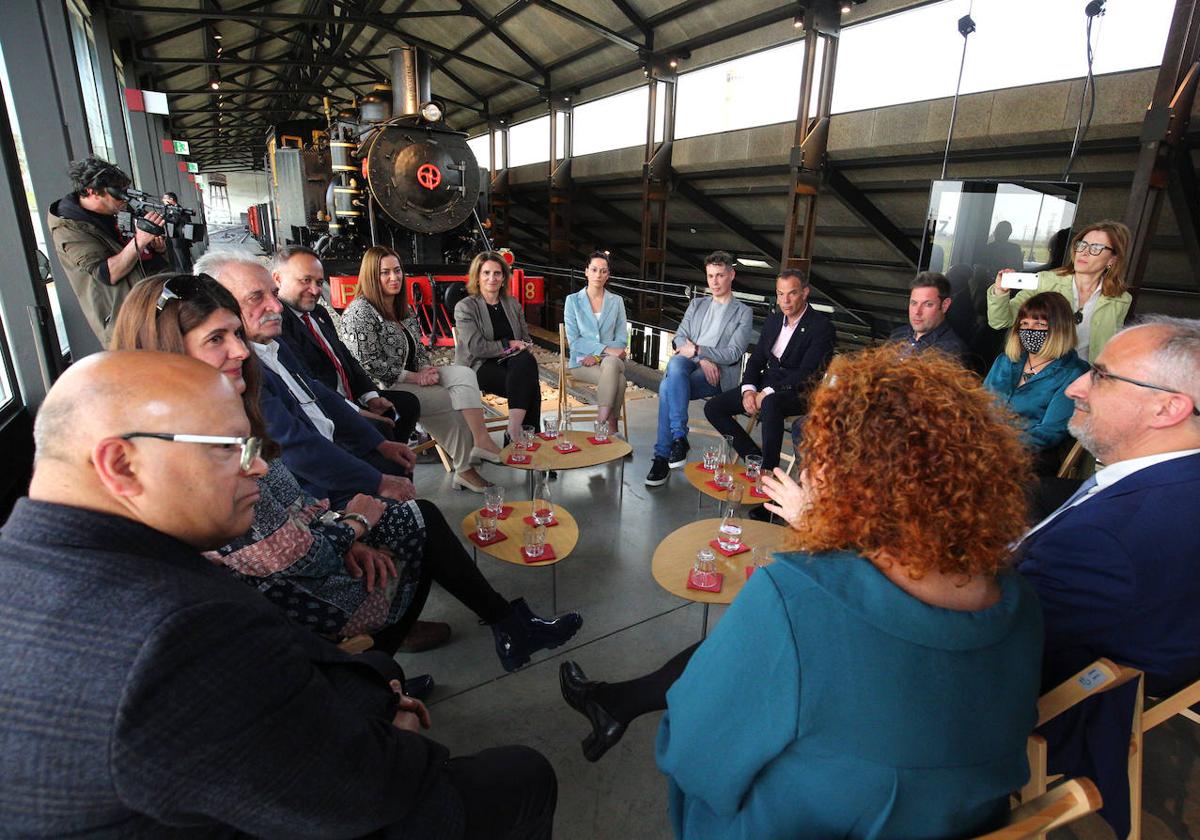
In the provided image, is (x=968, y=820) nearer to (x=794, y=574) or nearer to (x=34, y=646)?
(x=794, y=574)

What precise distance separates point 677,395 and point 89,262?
9.79 ft

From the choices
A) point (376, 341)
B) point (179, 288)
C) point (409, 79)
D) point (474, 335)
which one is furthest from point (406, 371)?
point (409, 79)

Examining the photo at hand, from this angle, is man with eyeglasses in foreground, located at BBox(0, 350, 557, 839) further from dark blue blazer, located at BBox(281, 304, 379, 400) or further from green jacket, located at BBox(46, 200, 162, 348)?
green jacket, located at BBox(46, 200, 162, 348)

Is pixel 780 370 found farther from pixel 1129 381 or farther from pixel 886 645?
pixel 886 645

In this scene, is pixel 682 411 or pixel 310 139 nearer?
pixel 682 411

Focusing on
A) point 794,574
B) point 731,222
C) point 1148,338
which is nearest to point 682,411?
point 1148,338

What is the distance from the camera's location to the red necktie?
2.41m

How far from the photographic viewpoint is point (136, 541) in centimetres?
59

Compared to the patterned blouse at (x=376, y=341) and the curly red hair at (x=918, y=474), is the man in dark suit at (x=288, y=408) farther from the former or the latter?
the curly red hair at (x=918, y=474)

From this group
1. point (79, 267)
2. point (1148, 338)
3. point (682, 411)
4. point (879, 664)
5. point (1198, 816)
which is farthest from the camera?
point (682, 411)

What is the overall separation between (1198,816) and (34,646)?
7.40ft

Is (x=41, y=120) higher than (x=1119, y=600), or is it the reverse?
(x=41, y=120)

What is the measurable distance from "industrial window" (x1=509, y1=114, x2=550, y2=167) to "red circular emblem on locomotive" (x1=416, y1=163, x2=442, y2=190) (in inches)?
263

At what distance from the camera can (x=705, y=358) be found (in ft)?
11.3
